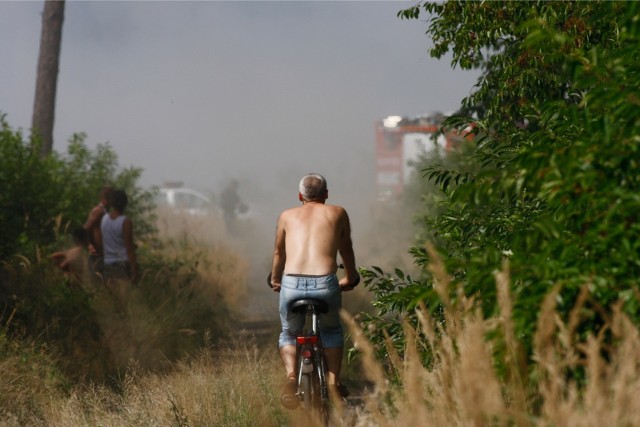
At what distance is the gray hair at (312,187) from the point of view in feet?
23.9

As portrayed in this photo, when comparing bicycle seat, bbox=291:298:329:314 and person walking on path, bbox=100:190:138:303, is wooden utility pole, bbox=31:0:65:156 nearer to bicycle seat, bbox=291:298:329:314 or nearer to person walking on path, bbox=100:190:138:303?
person walking on path, bbox=100:190:138:303

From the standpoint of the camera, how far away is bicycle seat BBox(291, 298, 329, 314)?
7082 mm

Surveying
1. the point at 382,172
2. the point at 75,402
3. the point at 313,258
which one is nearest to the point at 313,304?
the point at 313,258

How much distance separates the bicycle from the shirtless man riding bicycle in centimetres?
5

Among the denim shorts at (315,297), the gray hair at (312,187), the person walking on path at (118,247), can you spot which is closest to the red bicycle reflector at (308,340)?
the denim shorts at (315,297)

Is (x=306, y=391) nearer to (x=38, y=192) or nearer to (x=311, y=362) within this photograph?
(x=311, y=362)

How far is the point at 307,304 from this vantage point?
7082 mm

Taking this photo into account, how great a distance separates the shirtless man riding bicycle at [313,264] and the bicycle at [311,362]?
0.05m

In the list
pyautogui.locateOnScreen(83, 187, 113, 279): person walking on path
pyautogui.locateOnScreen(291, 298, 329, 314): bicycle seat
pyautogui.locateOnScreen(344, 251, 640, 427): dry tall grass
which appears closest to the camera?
pyautogui.locateOnScreen(344, 251, 640, 427): dry tall grass

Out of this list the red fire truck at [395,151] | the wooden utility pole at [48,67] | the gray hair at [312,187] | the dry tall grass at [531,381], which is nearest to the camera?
the dry tall grass at [531,381]

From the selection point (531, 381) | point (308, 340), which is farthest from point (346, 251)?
point (531, 381)

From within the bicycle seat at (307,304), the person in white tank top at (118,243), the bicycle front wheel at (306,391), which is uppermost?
the person in white tank top at (118,243)

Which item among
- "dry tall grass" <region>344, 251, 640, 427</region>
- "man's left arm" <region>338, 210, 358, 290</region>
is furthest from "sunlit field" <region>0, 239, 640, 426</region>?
"man's left arm" <region>338, 210, 358, 290</region>

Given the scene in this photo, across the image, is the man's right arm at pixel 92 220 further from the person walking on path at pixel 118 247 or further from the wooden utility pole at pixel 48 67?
the wooden utility pole at pixel 48 67
